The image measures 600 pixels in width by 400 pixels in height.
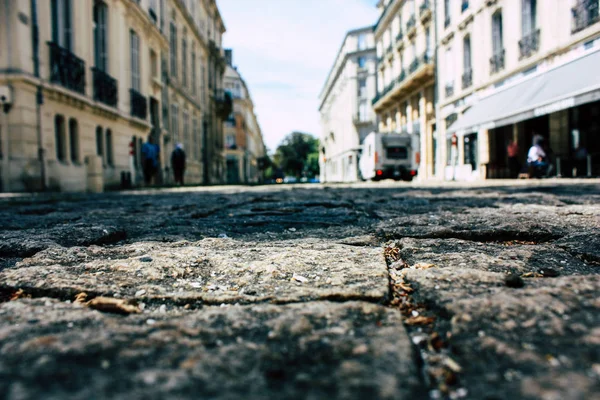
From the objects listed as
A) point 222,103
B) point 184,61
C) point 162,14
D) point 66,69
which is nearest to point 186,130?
point 184,61

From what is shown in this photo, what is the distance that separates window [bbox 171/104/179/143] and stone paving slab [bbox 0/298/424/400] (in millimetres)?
22236

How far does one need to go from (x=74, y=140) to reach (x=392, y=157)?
14379 millimetres

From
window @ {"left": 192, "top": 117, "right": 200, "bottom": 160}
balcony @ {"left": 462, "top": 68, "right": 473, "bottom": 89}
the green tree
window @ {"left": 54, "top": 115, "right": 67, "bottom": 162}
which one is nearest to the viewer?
window @ {"left": 54, "top": 115, "right": 67, "bottom": 162}

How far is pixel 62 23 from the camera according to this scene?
11.7 meters

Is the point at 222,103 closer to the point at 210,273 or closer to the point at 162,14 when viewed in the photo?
the point at 162,14

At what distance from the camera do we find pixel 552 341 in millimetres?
778

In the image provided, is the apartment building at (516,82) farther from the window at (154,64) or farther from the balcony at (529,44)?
the window at (154,64)

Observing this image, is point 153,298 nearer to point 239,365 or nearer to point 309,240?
point 239,365

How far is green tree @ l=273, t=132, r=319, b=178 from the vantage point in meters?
90.9

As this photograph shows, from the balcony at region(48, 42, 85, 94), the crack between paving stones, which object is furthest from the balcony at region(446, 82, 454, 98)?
the crack between paving stones

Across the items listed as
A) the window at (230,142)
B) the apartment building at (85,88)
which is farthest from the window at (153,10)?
the window at (230,142)

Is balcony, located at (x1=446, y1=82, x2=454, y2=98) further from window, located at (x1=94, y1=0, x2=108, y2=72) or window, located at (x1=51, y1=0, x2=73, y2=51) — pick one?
window, located at (x1=51, y1=0, x2=73, y2=51)

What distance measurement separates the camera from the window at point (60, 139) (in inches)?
449

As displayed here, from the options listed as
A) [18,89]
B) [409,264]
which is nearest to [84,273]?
[409,264]
